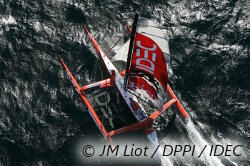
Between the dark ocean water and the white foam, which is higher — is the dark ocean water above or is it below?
below

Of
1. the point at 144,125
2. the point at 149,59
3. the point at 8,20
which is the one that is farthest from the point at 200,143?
the point at 8,20

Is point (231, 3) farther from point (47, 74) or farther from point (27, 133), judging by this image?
point (27, 133)

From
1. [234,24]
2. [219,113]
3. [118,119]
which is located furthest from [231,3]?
[118,119]

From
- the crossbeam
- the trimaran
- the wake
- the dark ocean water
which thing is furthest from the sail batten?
the dark ocean water

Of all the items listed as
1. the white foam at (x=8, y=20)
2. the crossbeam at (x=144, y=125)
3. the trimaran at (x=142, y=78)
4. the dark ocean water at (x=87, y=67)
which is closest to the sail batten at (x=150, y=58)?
the trimaran at (x=142, y=78)

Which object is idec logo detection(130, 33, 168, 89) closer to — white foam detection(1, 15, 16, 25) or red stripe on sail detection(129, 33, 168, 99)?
red stripe on sail detection(129, 33, 168, 99)

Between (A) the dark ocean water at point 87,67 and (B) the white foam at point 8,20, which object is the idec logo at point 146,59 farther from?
(B) the white foam at point 8,20
